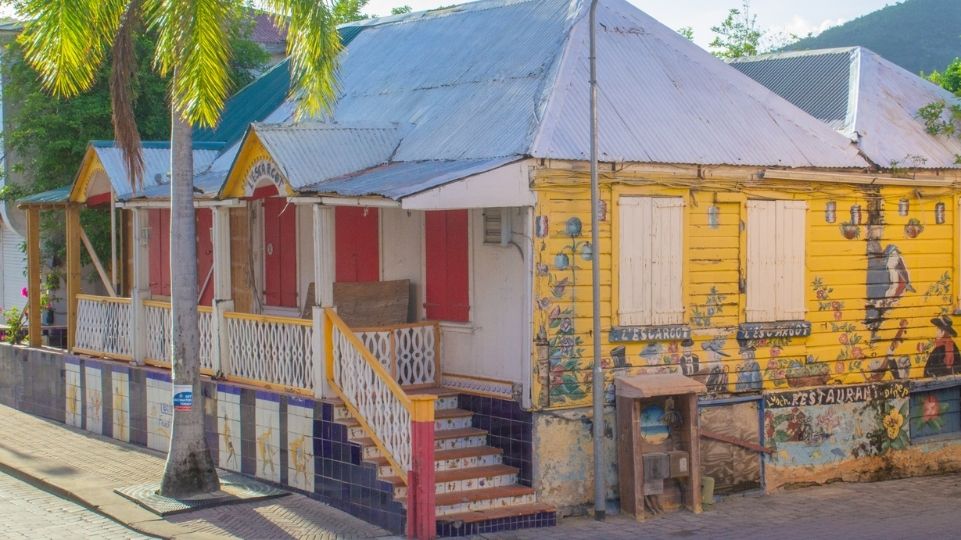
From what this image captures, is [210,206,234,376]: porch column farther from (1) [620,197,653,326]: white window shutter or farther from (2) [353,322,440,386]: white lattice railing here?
(1) [620,197,653,326]: white window shutter

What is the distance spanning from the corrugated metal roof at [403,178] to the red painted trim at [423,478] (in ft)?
7.06

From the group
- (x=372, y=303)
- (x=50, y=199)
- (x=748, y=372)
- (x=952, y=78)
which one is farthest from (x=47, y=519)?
(x=952, y=78)

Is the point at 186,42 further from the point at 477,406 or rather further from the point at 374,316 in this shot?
the point at 477,406

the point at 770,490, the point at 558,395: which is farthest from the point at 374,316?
the point at 770,490

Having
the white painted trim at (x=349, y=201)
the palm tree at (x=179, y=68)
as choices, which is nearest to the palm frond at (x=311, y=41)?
the palm tree at (x=179, y=68)

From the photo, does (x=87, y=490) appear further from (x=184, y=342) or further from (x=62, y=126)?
(x=62, y=126)

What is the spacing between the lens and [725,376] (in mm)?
13672

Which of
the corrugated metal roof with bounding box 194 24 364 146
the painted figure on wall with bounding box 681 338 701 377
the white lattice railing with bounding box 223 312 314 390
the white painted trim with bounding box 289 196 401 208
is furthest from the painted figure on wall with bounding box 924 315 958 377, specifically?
the corrugated metal roof with bounding box 194 24 364 146

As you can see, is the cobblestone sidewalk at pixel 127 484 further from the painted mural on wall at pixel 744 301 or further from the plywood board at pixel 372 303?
the painted mural on wall at pixel 744 301

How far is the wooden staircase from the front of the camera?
38.5 ft

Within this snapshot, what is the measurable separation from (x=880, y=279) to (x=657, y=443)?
3.67 m

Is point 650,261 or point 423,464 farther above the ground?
point 650,261

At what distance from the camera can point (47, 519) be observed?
515 inches

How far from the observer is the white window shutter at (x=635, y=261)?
12.9m
